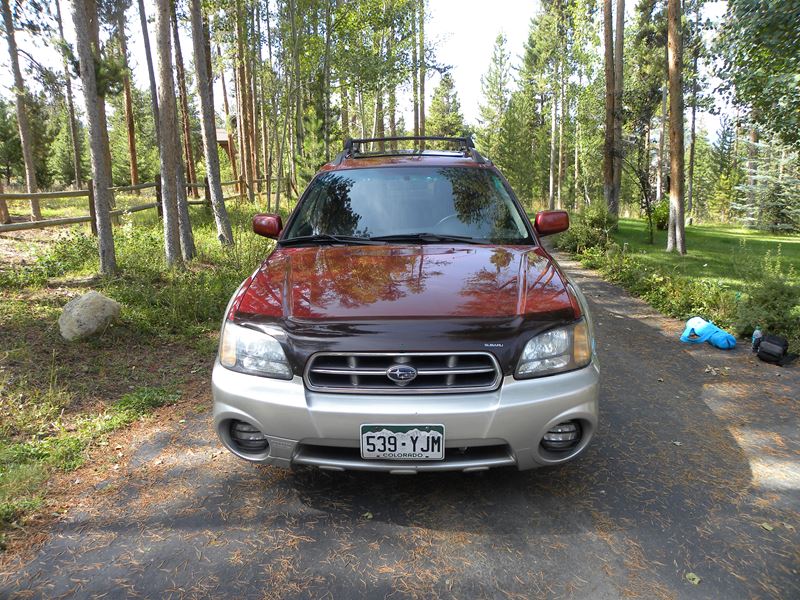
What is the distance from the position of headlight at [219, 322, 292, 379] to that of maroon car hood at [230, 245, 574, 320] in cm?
10

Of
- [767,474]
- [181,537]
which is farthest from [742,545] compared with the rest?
[181,537]

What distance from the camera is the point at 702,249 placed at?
13.1 m

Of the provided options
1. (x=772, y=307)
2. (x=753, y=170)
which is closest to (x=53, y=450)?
(x=772, y=307)

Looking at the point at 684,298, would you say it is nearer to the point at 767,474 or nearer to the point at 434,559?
the point at 767,474

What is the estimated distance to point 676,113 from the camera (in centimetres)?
1125

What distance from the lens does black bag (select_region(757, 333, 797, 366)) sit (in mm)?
5344

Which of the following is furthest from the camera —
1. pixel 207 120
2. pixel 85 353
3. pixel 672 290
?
pixel 207 120

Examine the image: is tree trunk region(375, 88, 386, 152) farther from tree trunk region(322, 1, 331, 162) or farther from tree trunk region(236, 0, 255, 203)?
tree trunk region(236, 0, 255, 203)

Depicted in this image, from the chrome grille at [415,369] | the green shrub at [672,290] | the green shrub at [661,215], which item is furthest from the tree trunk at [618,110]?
the chrome grille at [415,369]

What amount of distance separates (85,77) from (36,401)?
443 centimetres

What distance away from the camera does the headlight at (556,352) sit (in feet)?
8.21

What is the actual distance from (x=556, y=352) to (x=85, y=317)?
456cm

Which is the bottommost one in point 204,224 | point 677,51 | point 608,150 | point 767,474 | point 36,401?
point 767,474

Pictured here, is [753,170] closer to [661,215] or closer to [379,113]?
[661,215]
